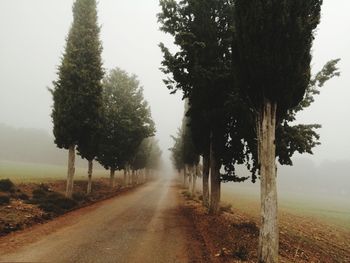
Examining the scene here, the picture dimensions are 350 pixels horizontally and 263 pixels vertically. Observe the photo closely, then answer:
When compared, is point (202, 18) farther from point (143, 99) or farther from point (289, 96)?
point (143, 99)

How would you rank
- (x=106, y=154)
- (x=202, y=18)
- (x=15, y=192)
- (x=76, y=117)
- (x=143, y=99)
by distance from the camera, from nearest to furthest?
(x=202, y=18) < (x=15, y=192) < (x=76, y=117) < (x=106, y=154) < (x=143, y=99)

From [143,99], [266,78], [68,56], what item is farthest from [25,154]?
[266,78]

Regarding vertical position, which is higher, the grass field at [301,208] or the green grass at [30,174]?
the green grass at [30,174]

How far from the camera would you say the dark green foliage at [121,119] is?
120 feet

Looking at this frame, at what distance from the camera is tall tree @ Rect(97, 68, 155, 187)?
120 ft

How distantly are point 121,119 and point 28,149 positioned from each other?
117025 millimetres

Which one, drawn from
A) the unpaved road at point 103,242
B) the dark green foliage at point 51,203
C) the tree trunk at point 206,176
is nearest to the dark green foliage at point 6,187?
the dark green foliage at point 51,203

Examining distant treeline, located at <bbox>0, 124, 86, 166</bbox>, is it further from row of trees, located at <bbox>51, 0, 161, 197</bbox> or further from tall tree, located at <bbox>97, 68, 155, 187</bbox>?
row of trees, located at <bbox>51, 0, 161, 197</bbox>

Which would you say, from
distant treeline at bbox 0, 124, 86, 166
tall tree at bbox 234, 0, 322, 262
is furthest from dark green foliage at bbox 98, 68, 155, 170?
distant treeline at bbox 0, 124, 86, 166

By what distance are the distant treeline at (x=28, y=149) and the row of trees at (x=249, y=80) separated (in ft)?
373

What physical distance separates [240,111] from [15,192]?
13.9 m

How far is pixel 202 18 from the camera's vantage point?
18.3 metres

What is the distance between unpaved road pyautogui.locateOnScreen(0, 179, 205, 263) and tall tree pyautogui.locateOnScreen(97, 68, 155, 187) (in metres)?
20.7

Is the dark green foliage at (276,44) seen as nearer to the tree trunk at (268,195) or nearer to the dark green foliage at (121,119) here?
the tree trunk at (268,195)
